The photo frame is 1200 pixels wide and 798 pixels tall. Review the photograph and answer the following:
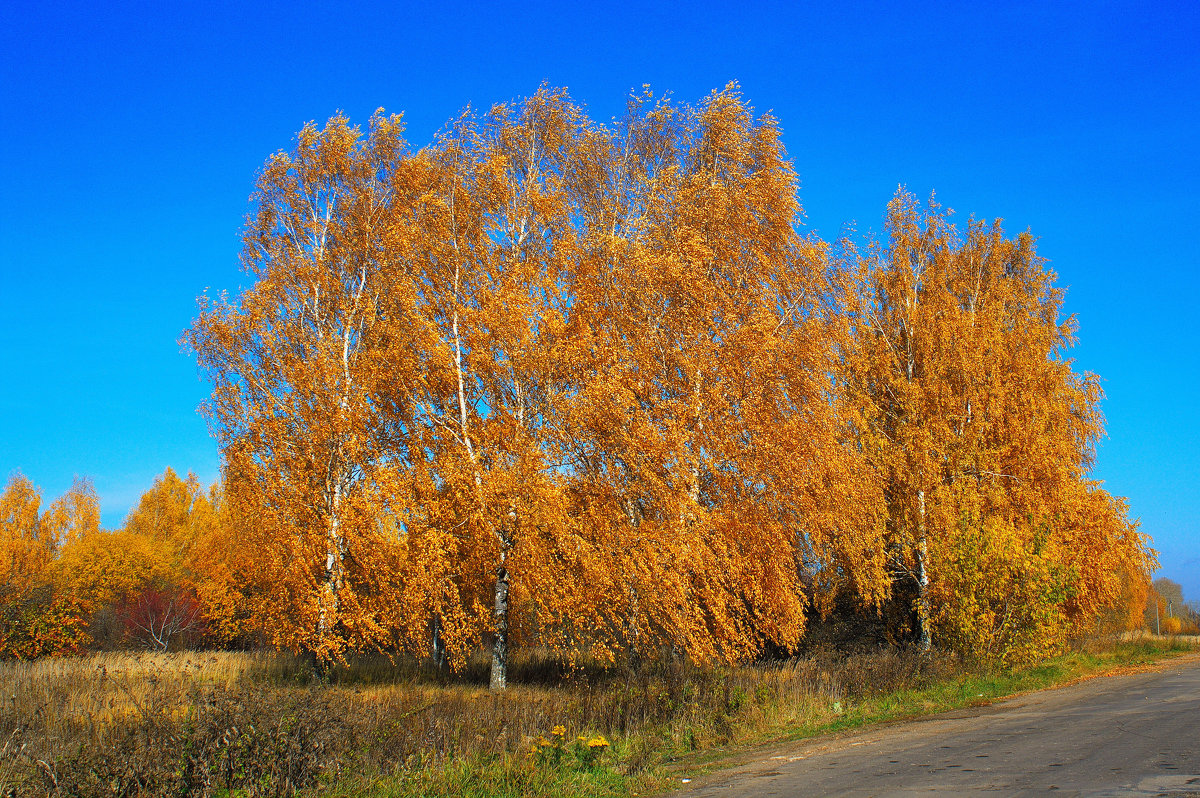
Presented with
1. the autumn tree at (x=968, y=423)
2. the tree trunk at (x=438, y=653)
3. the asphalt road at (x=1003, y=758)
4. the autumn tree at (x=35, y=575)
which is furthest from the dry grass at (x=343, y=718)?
the autumn tree at (x=35, y=575)

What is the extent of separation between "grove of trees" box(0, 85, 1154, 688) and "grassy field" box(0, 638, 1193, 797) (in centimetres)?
130

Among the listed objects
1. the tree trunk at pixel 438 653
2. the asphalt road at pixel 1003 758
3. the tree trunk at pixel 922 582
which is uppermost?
the tree trunk at pixel 922 582

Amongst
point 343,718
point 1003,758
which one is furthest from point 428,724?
point 1003,758

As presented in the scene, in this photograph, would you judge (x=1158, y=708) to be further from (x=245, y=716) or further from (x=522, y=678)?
(x=245, y=716)

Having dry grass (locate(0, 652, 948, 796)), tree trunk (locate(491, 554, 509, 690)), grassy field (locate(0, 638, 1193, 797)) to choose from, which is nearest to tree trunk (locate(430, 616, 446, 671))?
dry grass (locate(0, 652, 948, 796))

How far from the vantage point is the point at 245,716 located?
8359 mm

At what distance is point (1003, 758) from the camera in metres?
9.27

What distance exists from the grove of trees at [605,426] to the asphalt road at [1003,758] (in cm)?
398

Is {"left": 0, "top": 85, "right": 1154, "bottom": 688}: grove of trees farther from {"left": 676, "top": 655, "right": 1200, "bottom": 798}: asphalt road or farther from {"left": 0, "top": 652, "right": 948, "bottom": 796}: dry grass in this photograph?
{"left": 676, "top": 655, "right": 1200, "bottom": 798}: asphalt road

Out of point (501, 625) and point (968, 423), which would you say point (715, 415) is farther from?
point (968, 423)

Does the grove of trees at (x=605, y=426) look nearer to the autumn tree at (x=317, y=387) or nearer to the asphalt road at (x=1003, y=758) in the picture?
the autumn tree at (x=317, y=387)

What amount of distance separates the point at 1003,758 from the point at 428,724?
7.71 metres

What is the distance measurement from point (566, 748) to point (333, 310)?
45.1 feet

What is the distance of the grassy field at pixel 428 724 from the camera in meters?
7.84
